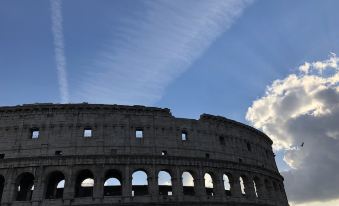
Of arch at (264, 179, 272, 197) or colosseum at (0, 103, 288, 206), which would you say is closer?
colosseum at (0, 103, 288, 206)

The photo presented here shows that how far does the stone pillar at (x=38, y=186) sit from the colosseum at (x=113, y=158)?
80 mm

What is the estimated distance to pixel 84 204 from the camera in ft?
87.4

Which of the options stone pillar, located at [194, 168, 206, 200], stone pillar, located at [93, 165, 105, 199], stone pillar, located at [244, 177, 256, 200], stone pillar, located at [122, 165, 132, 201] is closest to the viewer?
stone pillar, located at [93, 165, 105, 199]

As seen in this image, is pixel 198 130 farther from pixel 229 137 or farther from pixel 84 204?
pixel 84 204

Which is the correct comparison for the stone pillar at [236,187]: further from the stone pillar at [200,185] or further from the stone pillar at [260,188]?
the stone pillar at [200,185]

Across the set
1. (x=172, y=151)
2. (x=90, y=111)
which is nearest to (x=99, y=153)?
(x=90, y=111)

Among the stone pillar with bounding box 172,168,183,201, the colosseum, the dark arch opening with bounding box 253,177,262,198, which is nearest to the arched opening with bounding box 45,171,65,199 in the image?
the colosseum

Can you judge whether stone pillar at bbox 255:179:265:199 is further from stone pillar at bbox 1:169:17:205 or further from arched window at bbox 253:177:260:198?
Answer: stone pillar at bbox 1:169:17:205

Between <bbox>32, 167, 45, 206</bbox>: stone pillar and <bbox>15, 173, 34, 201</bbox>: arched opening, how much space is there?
61.1 inches

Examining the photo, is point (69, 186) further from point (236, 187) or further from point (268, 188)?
point (268, 188)

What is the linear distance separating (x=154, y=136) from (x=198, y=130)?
506 centimetres

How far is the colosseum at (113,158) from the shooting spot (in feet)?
91.2

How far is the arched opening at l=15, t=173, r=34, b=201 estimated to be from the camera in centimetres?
2877

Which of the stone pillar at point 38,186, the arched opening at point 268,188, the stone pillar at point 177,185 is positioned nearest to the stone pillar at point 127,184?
the stone pillar at point 177,185
